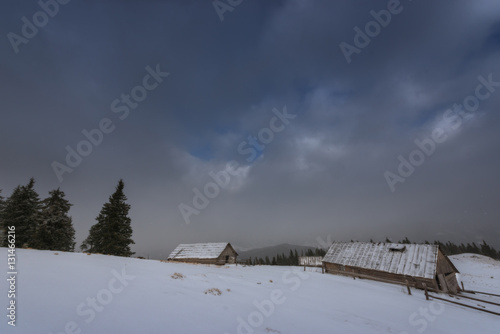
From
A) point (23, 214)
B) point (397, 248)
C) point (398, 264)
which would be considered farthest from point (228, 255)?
point (23, 214)

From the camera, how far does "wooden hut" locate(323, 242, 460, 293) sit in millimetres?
24688

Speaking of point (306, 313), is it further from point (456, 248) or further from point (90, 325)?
point (456, 248)

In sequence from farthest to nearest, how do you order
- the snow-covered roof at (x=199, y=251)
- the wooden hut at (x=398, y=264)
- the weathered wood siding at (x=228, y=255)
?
the snow-covered roof at (x=199, y=251), the weathered wood siding at (x=228, y=255), the wooden hut at (x=398, y=264)

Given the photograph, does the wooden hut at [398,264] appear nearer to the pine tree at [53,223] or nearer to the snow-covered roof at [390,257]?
the snow-covered roof at [390,257]

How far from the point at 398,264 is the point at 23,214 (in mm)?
51583

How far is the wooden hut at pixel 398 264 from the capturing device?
24688mm

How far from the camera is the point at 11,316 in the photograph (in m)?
4.34

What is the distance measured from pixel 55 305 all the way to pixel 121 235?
32.3 m

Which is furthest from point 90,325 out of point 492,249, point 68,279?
point 492,249

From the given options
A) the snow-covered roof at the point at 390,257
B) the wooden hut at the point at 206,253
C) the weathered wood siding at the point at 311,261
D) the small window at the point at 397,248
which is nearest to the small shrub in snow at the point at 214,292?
the snow-covered roof at the point at 390,257

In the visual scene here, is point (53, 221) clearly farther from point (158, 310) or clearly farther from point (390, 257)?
point (390, 257)

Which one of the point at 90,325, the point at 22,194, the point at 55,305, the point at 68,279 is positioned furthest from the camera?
the point at 22,194

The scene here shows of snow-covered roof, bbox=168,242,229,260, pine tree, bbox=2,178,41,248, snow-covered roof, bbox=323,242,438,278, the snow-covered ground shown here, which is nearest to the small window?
snow-covered roof, bbox=323,242,438,278

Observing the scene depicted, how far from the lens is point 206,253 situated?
43500mm
